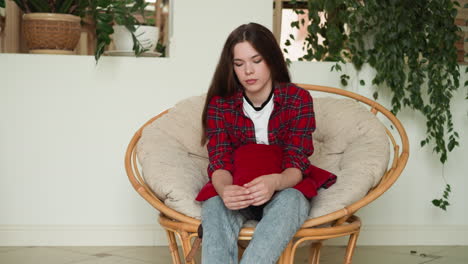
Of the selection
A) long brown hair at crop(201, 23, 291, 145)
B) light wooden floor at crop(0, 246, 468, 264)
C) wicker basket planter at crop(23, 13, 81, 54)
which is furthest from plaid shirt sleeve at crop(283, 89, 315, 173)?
wicker basket planter at crop(23, 13, 81, 54)

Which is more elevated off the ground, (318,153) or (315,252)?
(318,153)

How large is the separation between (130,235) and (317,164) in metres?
1.11

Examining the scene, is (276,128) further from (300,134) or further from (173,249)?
(173,249)

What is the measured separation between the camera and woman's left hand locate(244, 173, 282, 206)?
5.28 feet

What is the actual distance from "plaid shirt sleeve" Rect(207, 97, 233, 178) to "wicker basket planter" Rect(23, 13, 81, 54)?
120 cm

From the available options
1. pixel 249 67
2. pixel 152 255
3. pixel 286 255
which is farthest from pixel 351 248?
pixel 152 255

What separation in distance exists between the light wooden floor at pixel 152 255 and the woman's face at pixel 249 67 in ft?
3.38

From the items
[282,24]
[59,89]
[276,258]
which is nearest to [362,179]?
[276,258]

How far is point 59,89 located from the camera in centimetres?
279

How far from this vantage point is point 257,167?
1741mm

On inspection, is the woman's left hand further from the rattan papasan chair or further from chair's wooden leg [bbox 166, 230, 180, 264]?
chair's wooden leg [bbox 166, 230, 180, 264]

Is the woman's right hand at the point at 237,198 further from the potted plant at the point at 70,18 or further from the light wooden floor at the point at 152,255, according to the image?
the potted plant at the point at 70,18

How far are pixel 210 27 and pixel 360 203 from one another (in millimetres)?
1400

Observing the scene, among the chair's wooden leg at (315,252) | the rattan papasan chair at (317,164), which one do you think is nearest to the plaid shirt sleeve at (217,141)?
the rattan papasan chair at (317,164)
